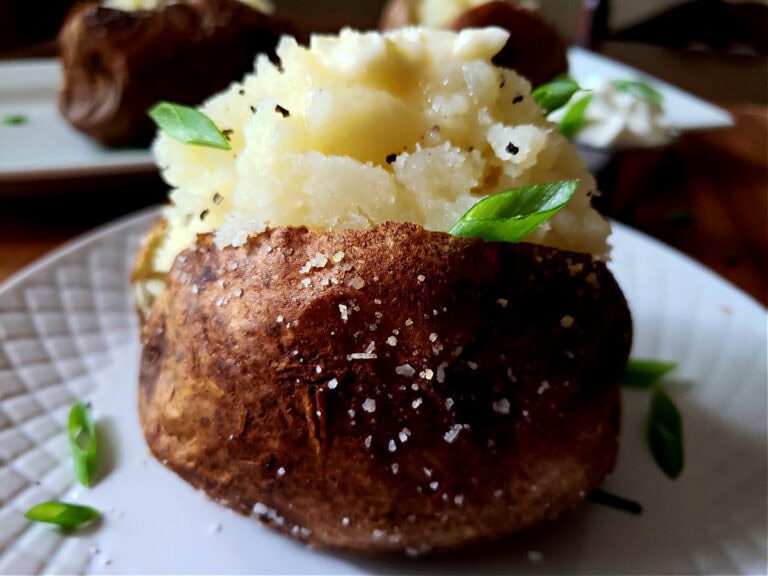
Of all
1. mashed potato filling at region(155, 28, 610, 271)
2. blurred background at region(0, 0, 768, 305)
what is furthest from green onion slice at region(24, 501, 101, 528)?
blurred background at region(0, 0, 768, 305)

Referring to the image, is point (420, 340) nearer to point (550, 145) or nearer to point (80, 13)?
point (550, 145)

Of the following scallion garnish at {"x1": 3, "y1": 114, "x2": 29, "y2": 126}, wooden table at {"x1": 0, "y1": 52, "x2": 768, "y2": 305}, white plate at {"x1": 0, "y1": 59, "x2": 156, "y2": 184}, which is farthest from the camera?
scallion garnish at {"x1": 3, "y1": 114, "x2": 29, "y2": 126}

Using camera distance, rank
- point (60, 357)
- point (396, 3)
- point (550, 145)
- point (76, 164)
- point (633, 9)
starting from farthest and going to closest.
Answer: point (633, 9) < point (396, 3) < point (76, 164) < point (60, 357) < point (550, 145)

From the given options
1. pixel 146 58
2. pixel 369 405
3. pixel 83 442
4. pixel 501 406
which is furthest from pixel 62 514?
pixel 146 58

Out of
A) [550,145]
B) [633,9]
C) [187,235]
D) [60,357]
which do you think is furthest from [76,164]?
[633,9]

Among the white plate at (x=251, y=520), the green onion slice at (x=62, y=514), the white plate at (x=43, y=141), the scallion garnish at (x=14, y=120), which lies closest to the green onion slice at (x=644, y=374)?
the white plate at (x=251, y=520)

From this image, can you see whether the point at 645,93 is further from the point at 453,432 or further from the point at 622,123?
the point at 453,432

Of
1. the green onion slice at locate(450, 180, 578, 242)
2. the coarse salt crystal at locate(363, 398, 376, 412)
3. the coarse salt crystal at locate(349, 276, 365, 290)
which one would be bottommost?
the coarse salt crystal at locate(363, 398, 376, 412)

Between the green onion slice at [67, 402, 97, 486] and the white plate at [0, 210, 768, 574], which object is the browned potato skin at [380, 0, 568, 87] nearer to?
the white plate at [0, 210, 768, 574]
